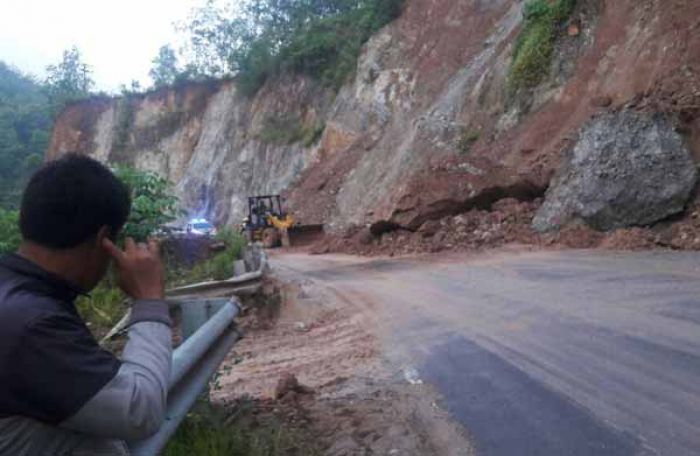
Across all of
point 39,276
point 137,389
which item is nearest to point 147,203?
point 39,276

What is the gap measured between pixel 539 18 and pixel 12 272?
840 inches

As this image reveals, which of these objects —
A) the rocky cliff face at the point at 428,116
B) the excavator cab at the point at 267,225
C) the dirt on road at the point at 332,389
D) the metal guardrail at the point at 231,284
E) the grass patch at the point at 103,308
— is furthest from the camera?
the excavator cab at the point at 267,225

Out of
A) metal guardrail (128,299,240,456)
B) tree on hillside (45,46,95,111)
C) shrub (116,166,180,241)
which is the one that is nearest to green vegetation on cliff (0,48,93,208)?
tree on hillside (45,46,95,111)

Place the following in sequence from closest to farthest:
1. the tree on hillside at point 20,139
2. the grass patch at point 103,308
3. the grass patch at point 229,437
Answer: the grass patch at point 229,437 < the grass patch at point 103,308 < the tree on hillside at point 20,139

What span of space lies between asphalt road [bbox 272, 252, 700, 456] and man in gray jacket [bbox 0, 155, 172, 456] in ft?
8.57

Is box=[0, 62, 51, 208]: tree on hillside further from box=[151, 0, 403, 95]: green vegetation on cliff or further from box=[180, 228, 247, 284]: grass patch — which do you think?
box=[180, 228, 247, 284]: grass patch

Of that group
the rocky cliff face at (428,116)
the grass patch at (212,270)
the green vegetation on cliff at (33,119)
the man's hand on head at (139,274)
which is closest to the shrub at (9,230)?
the grass patch at (212,270)

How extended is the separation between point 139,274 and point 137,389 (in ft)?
1.52

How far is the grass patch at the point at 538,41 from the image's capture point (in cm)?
2077

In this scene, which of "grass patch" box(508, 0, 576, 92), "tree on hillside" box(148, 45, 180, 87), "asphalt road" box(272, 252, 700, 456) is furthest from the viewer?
"tree on hillside" box(148, 45, 180, 87)

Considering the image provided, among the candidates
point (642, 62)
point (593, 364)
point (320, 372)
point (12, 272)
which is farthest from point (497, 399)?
Answer: point (642, 62)

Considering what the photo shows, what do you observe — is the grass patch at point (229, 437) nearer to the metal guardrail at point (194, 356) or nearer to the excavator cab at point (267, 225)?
the metal guardrail at point (194, 356)

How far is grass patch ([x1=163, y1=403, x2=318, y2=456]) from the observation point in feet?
12.4

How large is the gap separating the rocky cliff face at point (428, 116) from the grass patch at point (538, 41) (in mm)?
283
